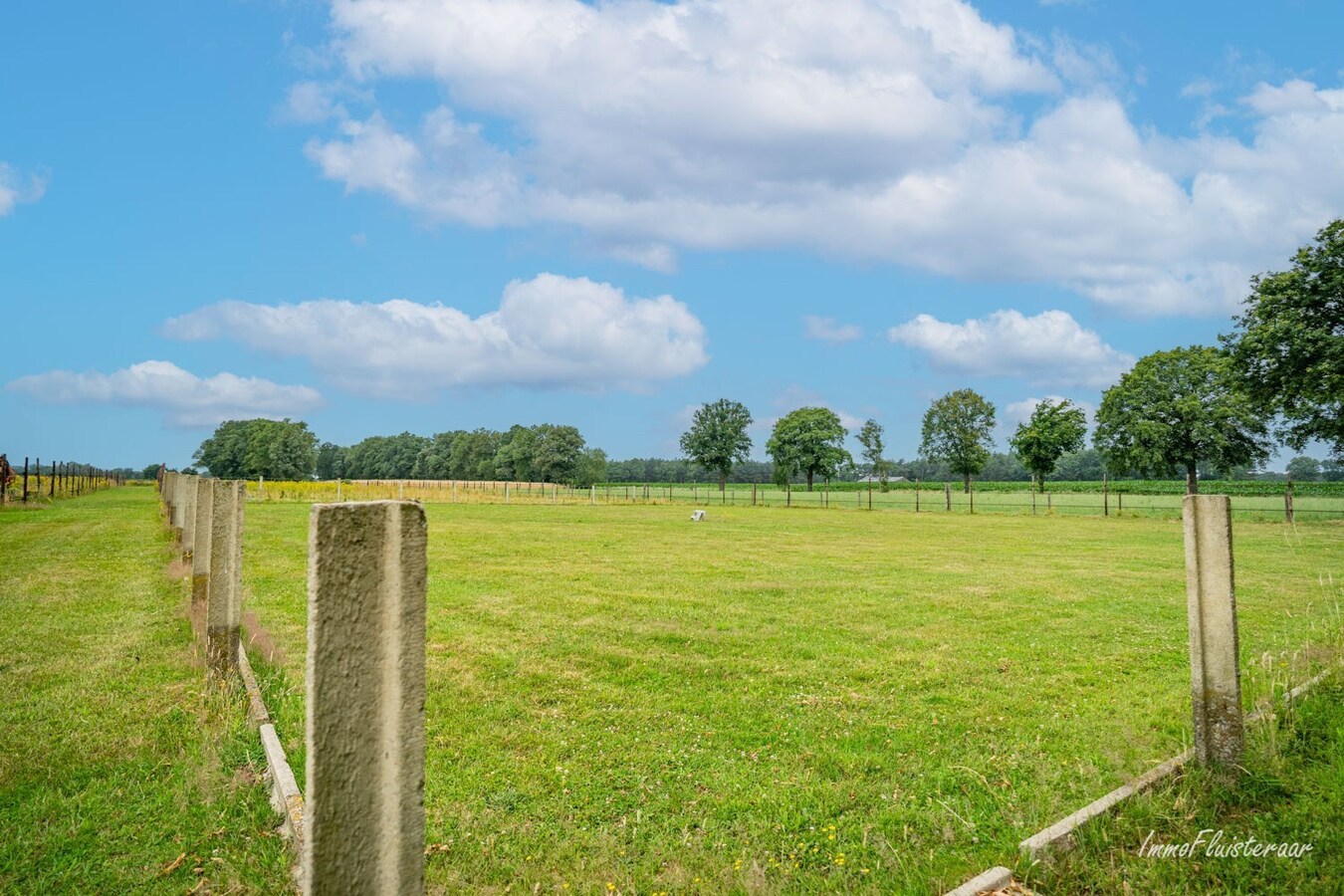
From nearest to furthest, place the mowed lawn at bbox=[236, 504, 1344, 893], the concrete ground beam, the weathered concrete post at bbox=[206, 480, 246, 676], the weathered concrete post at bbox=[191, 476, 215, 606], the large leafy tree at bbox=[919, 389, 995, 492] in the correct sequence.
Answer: the concrete ground beam
the mowed lawn at bbox=[236, 504, 1344, 893]
the weathered concrete post at bbox=[206, 480, 246, 676]
the weathered concrete post at bbox=[191, 476, 215, 606]
the large leafy tree at bbox=[919, 389, 995, 492]

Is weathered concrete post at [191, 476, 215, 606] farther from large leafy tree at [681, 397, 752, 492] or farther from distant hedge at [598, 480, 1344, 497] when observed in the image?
large leafy tree at [681, 397, 752, 492]

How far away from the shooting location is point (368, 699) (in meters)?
1.89

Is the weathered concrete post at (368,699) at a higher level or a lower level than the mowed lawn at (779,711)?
higher

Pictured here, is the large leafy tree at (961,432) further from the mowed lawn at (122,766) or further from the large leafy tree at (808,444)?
the mowed lawn at (122,766)

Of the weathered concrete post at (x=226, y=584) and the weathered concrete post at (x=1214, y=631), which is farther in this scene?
the weathered concrete post at (x=226, y=584)

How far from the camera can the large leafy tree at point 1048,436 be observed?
6981 centimetres

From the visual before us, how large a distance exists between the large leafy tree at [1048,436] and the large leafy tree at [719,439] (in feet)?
122

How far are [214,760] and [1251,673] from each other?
8052 mm

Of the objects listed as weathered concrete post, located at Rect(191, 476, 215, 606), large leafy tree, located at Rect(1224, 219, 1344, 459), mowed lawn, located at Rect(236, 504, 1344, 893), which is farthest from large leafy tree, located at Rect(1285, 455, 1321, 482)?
weathered concrete post, located at Rect(191, 476, 215, 606)

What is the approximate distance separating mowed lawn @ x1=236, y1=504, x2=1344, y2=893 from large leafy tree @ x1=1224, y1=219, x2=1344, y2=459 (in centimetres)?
2147

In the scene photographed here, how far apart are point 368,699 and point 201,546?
799cm

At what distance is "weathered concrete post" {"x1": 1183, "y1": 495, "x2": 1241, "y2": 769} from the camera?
4.11m

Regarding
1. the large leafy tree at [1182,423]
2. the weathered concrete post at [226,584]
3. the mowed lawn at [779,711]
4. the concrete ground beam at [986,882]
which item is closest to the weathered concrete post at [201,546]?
the mowed lawn at [779,711]

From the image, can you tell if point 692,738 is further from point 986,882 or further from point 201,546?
point 201,546
